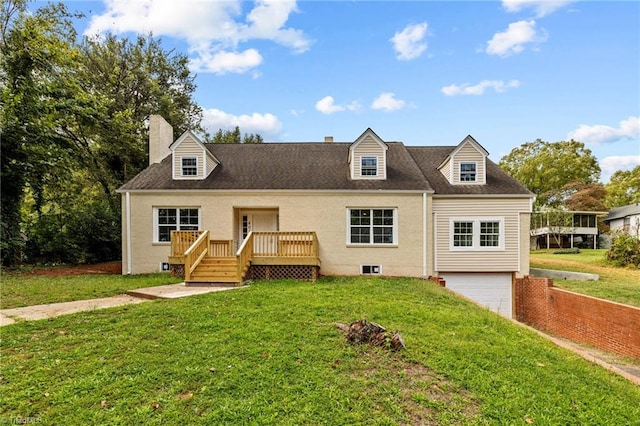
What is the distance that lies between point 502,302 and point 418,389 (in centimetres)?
1168

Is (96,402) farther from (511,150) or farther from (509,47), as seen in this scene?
(511,150)

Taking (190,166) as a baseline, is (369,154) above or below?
above

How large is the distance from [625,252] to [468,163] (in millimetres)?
12561

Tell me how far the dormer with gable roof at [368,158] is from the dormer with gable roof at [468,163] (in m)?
3.15

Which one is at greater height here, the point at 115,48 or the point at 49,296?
the point at 115,48

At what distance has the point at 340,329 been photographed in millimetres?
5801

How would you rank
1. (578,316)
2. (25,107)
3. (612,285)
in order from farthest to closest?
1. (25,107)
2. (612,285)
3. (578,316)

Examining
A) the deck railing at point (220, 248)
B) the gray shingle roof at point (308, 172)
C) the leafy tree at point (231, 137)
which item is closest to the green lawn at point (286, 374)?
the deck railing at point (220, 248)

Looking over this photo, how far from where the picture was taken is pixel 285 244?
39.2 ft

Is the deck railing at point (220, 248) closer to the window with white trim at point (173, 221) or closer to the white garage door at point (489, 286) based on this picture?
the window with white trim at point (173, 221)

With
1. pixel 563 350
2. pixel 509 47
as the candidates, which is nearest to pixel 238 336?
pixel 563 350

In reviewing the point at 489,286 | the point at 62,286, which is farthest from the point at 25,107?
the point at 489,286

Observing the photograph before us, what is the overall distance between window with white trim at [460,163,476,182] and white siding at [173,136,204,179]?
465 inches

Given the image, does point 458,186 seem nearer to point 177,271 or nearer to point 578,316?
point 578,316
